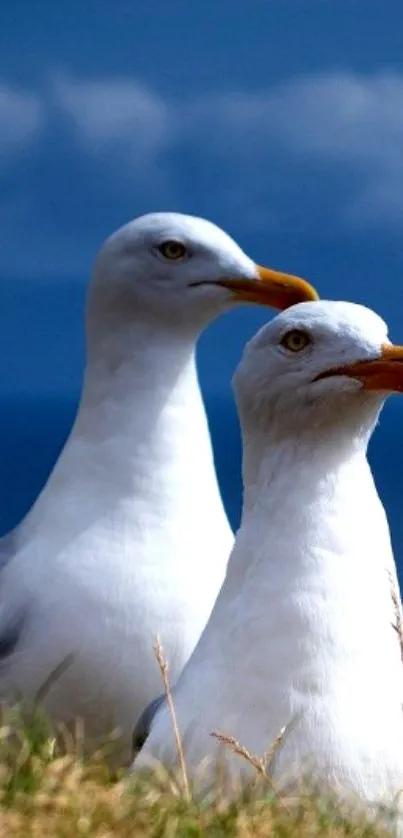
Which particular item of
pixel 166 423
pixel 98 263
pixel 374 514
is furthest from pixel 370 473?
pixel 98 263

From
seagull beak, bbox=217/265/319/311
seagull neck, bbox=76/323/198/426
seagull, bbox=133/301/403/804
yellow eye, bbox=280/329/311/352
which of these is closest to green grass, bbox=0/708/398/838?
seagull, bbox=133/301/403/804

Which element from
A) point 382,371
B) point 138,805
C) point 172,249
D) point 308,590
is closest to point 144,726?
point 308,590

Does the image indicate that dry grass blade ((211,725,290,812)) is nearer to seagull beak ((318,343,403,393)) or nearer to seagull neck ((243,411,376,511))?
seagull neck ((243,411,376,511))

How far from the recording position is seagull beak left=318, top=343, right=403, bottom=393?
6355 mm

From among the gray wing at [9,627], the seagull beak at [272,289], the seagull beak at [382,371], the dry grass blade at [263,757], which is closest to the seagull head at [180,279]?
the seagull beak at [272,289]

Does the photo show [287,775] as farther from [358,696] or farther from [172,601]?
[172,601]

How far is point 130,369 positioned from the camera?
829cm

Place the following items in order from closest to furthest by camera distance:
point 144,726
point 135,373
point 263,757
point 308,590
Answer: point 263,757
point 308,590
point 144,726
point 135,373

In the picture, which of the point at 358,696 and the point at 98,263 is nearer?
the point at 358,696

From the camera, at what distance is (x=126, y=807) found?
514 centimetres

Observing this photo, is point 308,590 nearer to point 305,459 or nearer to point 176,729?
point 305,459

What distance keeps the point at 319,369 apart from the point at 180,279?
2037 millimetres

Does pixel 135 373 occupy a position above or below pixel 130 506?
above

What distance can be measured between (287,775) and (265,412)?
1.23 metres
